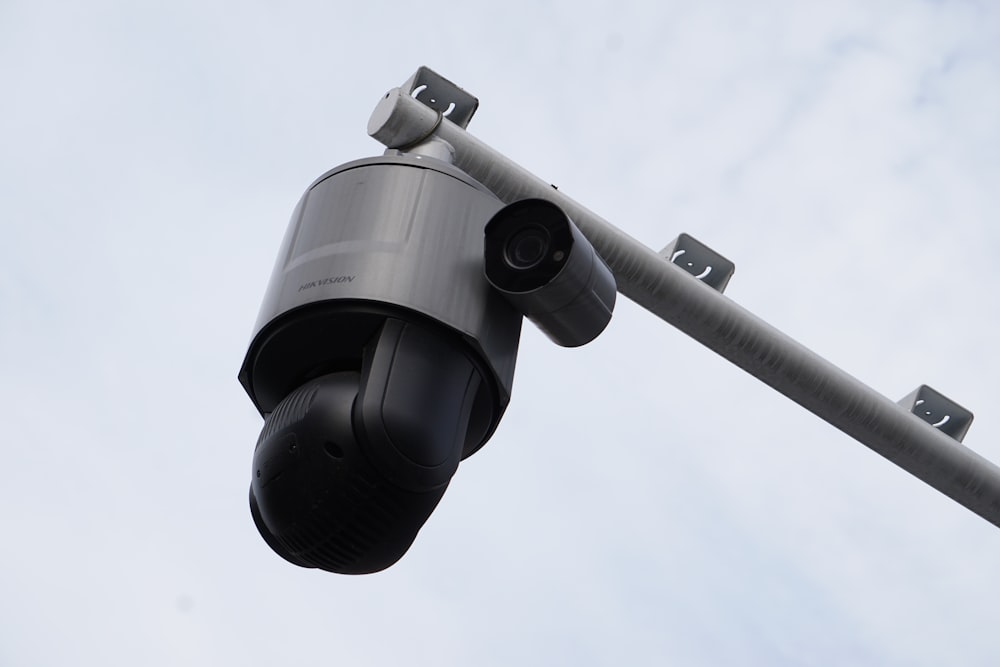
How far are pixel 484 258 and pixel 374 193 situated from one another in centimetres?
20

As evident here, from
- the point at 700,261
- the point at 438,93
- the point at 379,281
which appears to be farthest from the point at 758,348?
the point at 379,281

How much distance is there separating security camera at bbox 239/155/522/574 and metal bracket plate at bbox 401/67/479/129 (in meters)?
0.75

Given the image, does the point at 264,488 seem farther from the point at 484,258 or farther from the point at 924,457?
the point at 924,457

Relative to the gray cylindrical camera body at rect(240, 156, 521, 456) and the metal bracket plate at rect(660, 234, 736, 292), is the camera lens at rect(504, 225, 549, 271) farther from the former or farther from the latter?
the metal bracket plate at rect(660, 234, 736, 292)

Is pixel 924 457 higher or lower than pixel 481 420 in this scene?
higher

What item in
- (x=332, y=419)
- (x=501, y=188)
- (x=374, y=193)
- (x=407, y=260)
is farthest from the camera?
(x=501, y=188)

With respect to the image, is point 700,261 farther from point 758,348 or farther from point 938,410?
point 938,410

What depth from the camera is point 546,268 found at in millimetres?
1686

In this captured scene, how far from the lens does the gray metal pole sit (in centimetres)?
246

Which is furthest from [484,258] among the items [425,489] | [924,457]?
[924,457]

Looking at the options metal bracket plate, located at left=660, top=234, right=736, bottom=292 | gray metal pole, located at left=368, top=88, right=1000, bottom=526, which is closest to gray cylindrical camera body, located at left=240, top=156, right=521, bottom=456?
gray metal pole, located at left=368, top=88, right=1000, bottom=526

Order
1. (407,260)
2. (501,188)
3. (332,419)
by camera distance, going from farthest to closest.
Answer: (501,188), (407,260), (332,419)

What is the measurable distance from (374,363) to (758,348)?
121 cm

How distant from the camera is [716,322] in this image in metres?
2.54
